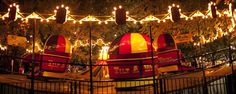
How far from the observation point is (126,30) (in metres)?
21.2

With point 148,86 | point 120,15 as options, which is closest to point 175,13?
point 120,15

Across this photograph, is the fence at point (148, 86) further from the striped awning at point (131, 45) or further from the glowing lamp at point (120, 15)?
the glowing lamp at point (120, 15)

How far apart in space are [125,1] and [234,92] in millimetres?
10110

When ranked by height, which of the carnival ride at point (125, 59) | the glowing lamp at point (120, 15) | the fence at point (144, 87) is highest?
the glowing lamp at point (120, 15)

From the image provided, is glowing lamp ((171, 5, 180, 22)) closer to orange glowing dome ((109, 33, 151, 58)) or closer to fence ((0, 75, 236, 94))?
orange glowing dome ((109, 33, 151, 58))

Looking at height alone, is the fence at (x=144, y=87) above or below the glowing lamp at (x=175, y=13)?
below

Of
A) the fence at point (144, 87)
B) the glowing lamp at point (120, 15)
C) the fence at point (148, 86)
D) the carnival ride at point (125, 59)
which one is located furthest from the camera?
the carnival ride at point (125, 59)

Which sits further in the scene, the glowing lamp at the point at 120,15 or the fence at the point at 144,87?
the glowing lamp at the point at 120,15

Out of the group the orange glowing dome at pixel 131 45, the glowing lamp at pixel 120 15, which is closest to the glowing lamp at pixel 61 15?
the glowing lamp at pixel 120 15

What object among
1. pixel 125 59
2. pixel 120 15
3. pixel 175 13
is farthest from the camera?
pixel 125 59

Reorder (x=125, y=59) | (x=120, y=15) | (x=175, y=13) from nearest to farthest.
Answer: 1. (x=120, y=15)
2. (x=175, y=13)
3. (x=125, y=59)

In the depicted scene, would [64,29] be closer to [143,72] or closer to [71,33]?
[71,33]

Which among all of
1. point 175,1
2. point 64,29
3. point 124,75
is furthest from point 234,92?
point 64,29

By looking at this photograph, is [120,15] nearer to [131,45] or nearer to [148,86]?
[131,45]
